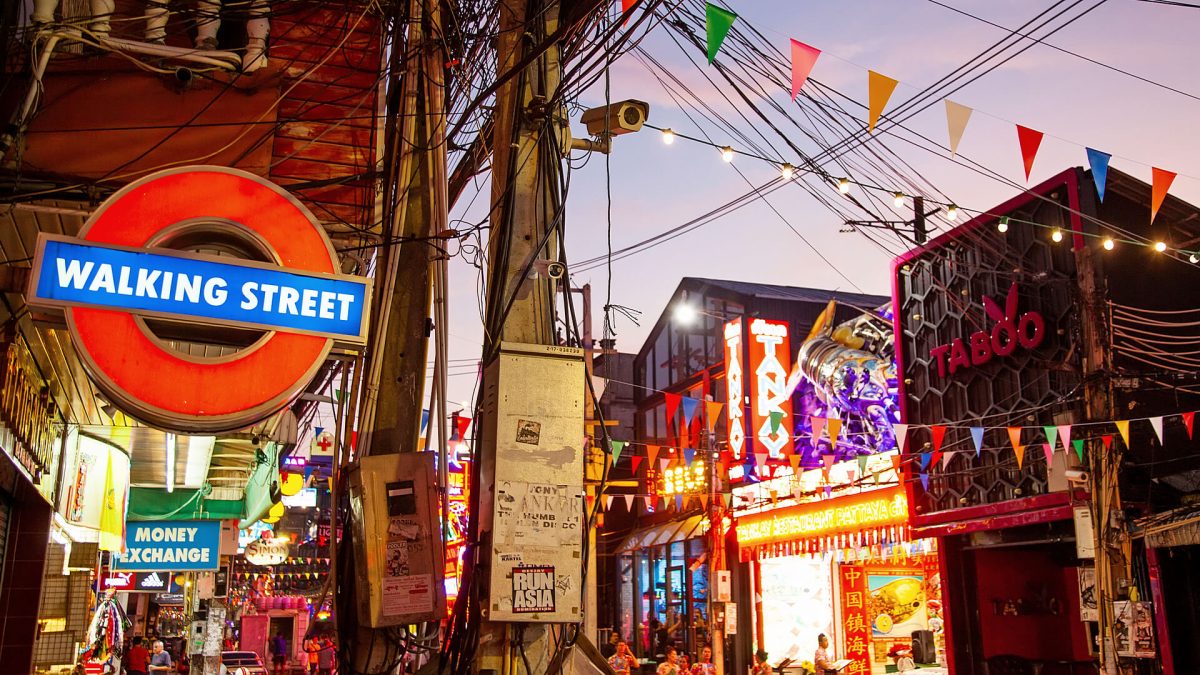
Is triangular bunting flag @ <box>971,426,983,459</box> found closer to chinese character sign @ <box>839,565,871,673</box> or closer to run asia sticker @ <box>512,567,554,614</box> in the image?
chinese character sign @ <box>839,565,871,673</box>

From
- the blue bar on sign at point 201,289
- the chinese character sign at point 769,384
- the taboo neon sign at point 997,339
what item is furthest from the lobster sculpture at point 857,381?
the blue bar on sign at point 201,289

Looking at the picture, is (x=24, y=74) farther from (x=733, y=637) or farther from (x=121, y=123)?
(x=733, y=637)

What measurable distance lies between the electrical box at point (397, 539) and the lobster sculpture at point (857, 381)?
18.2 meters

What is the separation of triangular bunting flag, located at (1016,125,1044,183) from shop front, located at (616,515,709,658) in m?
18.7

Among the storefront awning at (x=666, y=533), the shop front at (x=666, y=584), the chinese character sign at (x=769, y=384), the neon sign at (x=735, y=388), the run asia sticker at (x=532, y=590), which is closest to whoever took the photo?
the run asia sticker at (x=532, y=590)

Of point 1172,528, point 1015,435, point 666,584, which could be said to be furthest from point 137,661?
point 666,584

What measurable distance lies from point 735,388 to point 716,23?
2038cm

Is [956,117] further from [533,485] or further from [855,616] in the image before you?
[855,616]

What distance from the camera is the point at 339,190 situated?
8039 mm

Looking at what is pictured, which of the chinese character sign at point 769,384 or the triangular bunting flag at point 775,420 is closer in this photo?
the triangular bunting flag at point 775,420

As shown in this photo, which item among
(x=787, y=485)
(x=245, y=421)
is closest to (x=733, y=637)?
(x=787, y=485)

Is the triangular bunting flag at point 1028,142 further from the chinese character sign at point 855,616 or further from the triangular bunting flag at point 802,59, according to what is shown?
the chinese character sign at point 855,616

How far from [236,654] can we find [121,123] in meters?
27.3

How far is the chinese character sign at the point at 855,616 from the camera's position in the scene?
83.2ft
